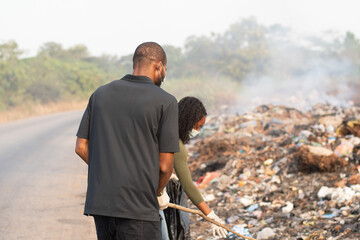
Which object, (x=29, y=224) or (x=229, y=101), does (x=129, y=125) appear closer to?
(x=29, y=224)

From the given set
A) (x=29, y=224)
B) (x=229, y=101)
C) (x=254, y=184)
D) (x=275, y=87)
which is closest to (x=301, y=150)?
(x=254, y=184)

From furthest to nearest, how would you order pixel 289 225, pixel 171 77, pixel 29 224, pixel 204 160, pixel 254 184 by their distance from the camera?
pixel 171 77 → pixel 204 160 → pixel 254 184 → pixel 289 225 → pixel 29 224

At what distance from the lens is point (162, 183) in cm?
220

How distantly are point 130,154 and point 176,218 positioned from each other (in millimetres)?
876

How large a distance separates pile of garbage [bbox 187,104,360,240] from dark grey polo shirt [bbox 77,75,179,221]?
8.57ft

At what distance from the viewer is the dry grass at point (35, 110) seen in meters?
18.8

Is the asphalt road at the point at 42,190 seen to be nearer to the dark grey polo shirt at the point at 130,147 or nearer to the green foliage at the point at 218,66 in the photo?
the dark grey polo shirt at the point at 130,147

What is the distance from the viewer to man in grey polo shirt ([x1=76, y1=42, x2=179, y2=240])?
205 centimetres

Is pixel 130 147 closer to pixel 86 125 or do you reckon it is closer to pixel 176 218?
pixel 86 125

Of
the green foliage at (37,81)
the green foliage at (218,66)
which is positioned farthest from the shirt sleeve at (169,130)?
the green foliage at (37,81)

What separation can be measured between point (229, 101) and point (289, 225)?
1699cm

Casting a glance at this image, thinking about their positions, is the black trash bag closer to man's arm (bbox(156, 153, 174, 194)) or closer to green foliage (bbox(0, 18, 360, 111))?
man's arm (bbox(156, 153, 174, 194))

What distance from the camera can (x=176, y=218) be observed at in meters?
2.78

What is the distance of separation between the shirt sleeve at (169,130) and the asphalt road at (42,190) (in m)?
2.78
